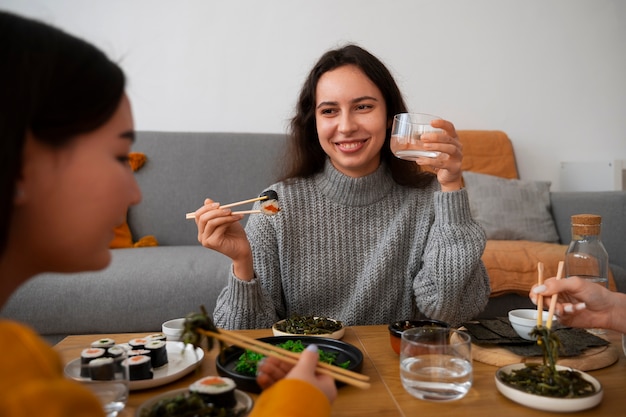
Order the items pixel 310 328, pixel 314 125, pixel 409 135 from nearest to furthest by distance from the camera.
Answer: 1. pixel 310 328
2. pixel 409 135
3. pixel 314 125

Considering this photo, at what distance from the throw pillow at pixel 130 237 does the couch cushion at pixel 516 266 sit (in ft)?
5.82

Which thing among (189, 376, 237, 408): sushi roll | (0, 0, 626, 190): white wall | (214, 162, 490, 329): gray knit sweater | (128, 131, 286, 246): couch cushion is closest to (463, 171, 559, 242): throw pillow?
(0, 0, 626, 190): white wall

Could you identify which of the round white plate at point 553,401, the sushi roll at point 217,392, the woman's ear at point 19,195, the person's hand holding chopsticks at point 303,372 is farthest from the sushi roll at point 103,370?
the round white plate at point 553,401

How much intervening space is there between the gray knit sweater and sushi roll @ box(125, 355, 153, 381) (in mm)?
508

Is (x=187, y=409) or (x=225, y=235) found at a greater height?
(x=225, y=235)

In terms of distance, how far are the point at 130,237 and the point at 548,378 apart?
2455 mm

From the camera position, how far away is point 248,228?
5.58ft

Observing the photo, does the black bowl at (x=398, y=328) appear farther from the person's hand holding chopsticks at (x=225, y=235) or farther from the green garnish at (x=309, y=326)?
the person's hand holding chopsticks at (x=225, y=235)

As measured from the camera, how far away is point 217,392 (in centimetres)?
81

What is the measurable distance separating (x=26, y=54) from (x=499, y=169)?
3160 mm

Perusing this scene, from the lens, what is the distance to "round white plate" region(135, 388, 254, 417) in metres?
0.82

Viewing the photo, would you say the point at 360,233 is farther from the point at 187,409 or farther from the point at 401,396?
the point at 187,409

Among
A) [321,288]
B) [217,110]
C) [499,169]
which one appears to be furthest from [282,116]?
[321,288]

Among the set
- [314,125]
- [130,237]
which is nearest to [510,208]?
[314,125]
